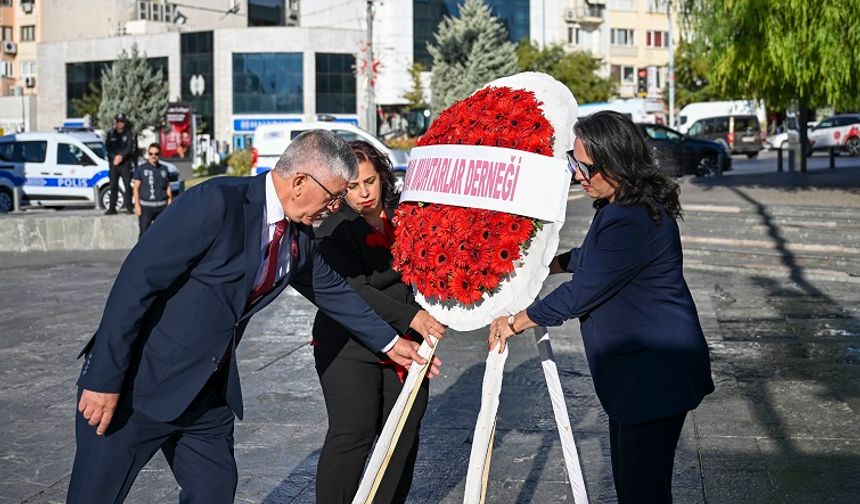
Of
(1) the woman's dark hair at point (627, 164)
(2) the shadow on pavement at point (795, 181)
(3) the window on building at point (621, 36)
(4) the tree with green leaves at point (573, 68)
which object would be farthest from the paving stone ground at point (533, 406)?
(3) the window on building at point (621, 36)

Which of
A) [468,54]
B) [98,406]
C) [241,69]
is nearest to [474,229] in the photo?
[98,406]

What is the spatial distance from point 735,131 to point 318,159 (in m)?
52.8

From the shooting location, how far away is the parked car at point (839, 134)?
45.2m

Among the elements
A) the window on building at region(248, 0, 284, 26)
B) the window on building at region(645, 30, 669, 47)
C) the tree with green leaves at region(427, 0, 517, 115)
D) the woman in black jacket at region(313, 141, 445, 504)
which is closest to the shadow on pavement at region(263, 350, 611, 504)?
the woman in black jacket at region(313, 141, 445, 504)

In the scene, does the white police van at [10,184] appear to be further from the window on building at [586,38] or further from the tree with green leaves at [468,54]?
the window on building at [586,38]

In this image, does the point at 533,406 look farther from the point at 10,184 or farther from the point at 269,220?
the point at 10,184

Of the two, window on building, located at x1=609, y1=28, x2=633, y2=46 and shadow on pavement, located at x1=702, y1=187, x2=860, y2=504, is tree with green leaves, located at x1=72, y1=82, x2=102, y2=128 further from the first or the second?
shadow on pavement, located at x1=702, y1=187, x2=860, y2=504

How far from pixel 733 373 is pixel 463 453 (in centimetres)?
309

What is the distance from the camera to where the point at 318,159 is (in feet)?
12.8

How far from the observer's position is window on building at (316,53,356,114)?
72.3 m

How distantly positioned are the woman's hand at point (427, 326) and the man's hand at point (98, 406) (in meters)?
1.34

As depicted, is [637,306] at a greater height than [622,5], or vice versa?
[622,5]

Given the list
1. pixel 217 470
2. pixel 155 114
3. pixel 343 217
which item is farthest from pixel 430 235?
pixel 155 114

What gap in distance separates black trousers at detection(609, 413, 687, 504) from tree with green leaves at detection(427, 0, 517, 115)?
181 feet
